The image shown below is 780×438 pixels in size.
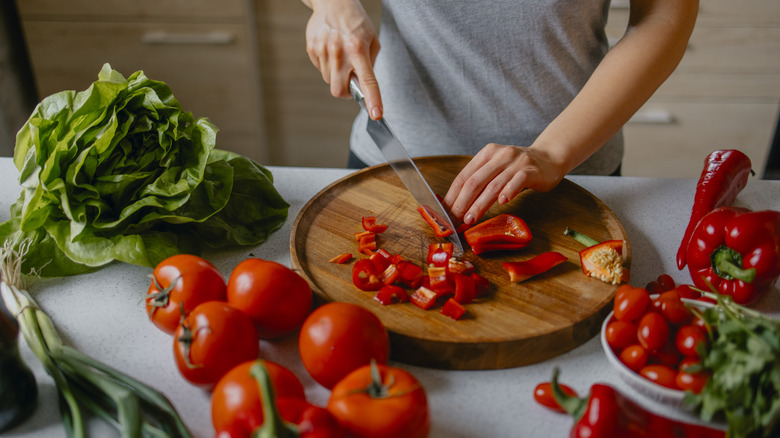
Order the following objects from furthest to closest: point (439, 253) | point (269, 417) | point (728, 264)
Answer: point (439, 253) → point (728, 264) → point (269, 417)

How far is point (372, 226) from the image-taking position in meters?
1.16

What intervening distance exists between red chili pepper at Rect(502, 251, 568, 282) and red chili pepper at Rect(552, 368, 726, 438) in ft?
1.01

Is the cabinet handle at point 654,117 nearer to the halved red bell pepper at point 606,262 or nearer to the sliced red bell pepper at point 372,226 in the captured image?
the halved red bell pepper at point 606,262

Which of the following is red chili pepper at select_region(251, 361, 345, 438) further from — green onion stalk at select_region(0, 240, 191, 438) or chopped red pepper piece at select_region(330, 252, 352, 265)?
chopped red pepper piece at select_region(330, 252, 352, 265)

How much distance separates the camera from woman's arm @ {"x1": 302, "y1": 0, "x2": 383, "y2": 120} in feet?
3.91

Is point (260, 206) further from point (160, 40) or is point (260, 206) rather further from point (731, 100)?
point (731, 100)

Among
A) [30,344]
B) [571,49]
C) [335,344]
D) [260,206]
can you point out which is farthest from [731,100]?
[30,344]

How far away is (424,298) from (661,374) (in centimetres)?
36

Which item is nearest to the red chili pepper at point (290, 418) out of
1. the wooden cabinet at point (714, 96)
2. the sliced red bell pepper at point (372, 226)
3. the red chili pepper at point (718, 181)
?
the sliced red bell pepper at point (372, 226)

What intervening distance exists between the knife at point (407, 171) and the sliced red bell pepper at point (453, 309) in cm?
20

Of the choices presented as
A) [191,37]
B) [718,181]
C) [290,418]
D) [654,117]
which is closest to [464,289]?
[290,418]

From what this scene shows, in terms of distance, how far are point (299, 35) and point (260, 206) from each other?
1.72 meters

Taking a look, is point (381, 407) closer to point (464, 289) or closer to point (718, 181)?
point (464, 289)

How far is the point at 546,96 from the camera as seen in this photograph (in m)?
1.44
